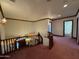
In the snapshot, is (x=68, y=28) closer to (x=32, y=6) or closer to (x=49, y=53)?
(x=49, y=53)

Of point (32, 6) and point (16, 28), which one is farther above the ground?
point (32, 6)

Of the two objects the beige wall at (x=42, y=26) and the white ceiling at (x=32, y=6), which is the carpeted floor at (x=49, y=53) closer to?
the white ceiling at (x=32, y=6)

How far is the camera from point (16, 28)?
6.18 m

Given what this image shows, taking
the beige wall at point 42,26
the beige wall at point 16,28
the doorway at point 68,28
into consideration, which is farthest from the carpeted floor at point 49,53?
the doorway at point 68,28

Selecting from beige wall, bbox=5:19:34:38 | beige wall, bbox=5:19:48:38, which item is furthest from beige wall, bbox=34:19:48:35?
beige wall, bbox=5:19:34:38

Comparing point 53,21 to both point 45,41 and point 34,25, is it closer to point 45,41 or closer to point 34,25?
point 34,25

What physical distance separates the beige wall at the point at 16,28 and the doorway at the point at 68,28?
13.5 ft

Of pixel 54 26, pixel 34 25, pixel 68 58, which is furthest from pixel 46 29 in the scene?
pixel 68 58

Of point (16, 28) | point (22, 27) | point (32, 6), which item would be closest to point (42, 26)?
point (22, 27)

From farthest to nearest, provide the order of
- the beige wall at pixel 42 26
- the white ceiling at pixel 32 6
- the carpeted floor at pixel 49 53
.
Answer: the beige wall at pixel 42 26, the white ceiling at pixel 32 6, the carpeted floor at pixel 49 53

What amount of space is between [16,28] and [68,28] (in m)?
5.81

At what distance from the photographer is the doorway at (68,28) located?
7163mm

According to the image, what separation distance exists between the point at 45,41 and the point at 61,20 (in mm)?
4600

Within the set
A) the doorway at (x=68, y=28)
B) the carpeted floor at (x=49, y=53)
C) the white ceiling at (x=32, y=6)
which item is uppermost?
the white ceiling at (x=32, y=6)
